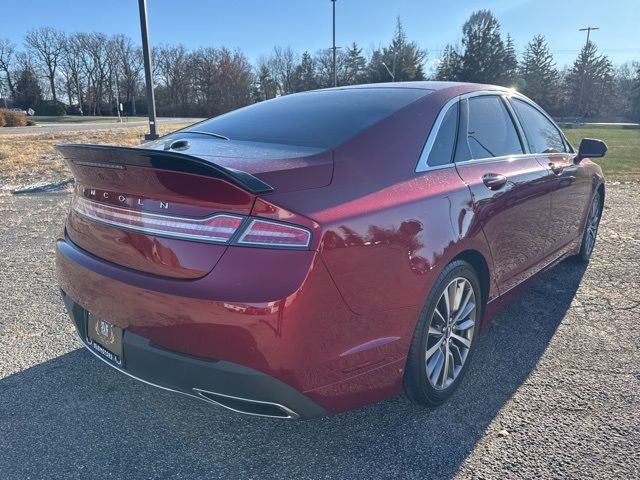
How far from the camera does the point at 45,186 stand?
9.80 metres

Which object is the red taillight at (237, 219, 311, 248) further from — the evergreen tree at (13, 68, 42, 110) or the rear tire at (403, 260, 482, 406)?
the evergreen tree at (13, 68, 42, 110)

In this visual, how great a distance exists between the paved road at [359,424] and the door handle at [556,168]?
43.9 inches

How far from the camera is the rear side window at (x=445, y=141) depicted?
251 centimetres

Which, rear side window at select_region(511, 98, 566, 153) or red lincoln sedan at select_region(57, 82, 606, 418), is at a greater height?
rear side window at select_region(511, 98, 566, 153)

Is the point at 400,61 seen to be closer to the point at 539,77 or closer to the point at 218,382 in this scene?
the point at 539,77

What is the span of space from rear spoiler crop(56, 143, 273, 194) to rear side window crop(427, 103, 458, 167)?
1.04 m

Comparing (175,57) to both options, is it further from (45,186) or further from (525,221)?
(525,221)

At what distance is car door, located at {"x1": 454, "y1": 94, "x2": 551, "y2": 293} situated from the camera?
272 centimetres

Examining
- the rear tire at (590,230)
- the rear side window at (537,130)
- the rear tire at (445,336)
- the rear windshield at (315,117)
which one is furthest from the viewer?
the rear tire at (590,230)

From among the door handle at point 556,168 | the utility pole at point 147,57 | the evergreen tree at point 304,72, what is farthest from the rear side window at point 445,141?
the evergreen tree at point 304,72

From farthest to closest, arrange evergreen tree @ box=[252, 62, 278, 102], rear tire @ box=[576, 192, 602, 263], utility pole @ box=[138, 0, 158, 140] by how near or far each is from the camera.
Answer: evergreen tree @ box=[252, 62, 278, 102]
utility pole @ box=[138, 0, 158, 140]
rear tire @ box=[576, 192, 602, 263]

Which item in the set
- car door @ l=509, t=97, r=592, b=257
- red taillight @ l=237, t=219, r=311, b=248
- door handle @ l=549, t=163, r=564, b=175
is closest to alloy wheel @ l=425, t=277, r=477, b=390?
red taillight @ l=237, t=219, r=311, b=248

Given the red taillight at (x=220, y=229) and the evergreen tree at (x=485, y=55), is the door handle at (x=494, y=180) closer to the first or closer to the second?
the red taillight at (x=220, y=229)

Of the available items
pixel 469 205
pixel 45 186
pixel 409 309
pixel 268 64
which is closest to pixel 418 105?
pixel 469 205
